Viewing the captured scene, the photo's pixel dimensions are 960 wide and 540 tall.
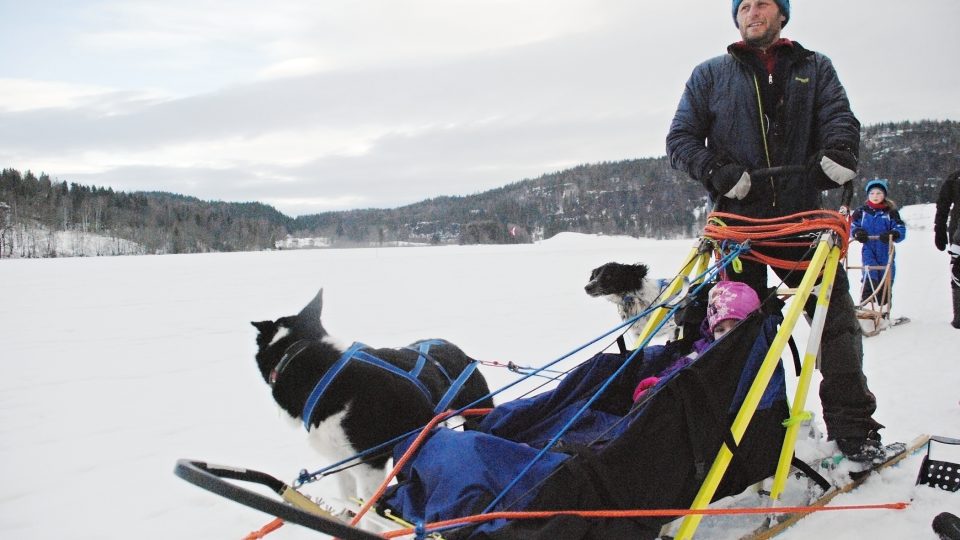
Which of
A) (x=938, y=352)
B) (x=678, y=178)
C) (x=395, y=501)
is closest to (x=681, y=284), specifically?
(x=395, y=501)

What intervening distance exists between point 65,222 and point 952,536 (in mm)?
82774

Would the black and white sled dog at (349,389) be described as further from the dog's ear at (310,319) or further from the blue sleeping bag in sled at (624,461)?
the blue sleeping bag in sled at (624,461)

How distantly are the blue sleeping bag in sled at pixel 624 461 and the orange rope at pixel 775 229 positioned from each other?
0.48 metres

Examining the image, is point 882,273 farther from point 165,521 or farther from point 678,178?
point 678,178

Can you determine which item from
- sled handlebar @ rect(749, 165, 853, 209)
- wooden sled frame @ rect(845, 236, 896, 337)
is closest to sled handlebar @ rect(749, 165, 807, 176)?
sled handlebar @ rect(749, 165, 853, 209)

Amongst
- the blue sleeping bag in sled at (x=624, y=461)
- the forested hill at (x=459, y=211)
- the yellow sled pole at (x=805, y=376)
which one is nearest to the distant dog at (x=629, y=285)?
the yellow sled pole at (x=805, y=376)

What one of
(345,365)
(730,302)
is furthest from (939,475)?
(345,365)

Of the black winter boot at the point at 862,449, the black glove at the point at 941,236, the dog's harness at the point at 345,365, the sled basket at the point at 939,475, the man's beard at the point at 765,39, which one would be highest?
the man's beard at the point at 765,39

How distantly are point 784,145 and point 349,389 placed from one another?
2.13 m

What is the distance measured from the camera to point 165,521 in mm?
2721

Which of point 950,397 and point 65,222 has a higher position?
point 65,222

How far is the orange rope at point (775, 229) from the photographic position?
7.50 ft

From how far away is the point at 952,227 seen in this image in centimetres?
Result: 471

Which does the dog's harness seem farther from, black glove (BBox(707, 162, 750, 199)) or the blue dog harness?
black glove (BBox(707, 162, 750, 199))
